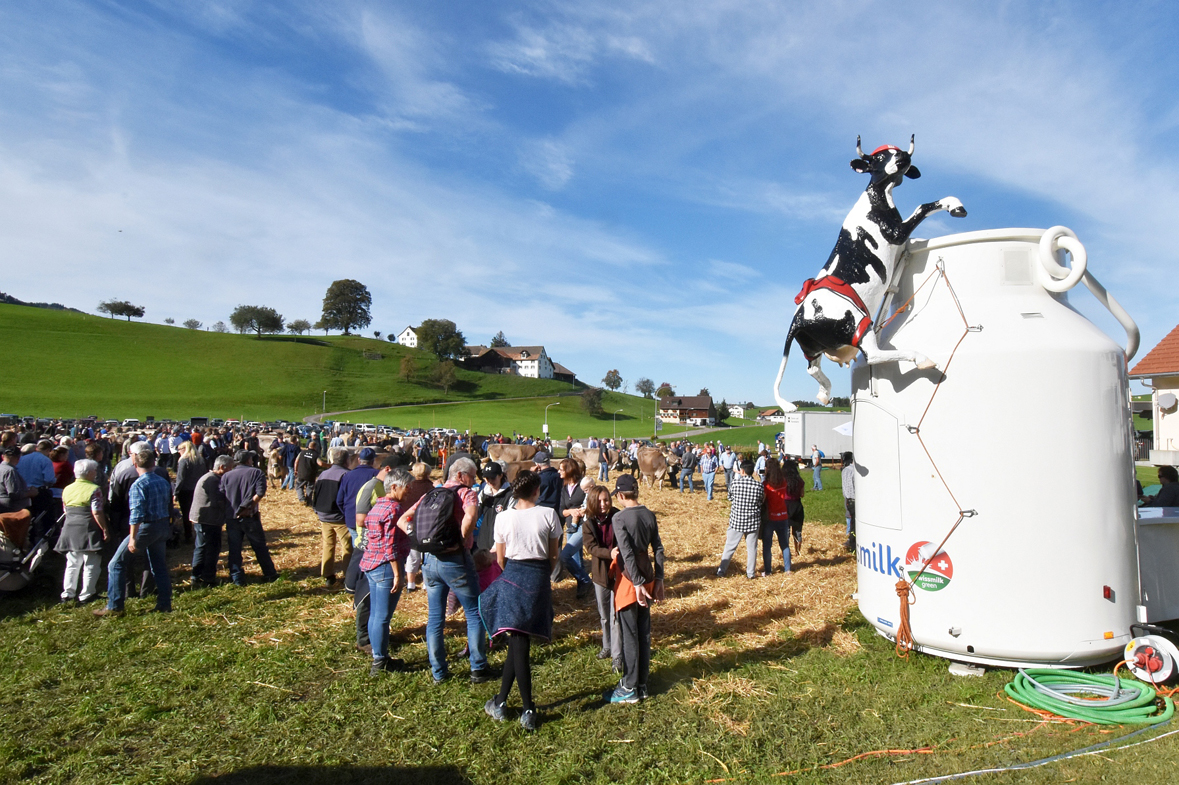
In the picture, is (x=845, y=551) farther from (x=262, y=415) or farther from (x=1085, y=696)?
(x=262, y=415)

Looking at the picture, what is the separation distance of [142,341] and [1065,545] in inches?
4263

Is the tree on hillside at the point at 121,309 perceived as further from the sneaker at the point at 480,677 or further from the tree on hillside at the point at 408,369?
the sneaker at the point at 480,677

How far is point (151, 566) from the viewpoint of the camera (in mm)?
7293

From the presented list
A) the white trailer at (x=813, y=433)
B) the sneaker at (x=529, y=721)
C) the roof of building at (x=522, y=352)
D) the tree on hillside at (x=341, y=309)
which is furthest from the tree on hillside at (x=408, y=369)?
the sneaker at (x=529, y=721)

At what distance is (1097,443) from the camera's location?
4.95 meters

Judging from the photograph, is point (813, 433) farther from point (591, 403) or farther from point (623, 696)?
point (591, 403)

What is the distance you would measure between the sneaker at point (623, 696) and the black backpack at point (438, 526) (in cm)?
174

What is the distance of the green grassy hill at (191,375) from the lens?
64.9 m

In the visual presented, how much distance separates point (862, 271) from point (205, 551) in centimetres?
861

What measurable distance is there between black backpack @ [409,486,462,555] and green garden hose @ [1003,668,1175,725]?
4.56 m

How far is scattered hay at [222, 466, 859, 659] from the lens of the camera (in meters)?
6.75

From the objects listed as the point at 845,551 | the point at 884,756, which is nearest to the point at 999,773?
the point at 884,756

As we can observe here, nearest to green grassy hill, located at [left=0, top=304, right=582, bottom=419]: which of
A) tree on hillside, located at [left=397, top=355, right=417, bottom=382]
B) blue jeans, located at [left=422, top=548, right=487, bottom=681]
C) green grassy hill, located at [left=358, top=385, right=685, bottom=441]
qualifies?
tree on hillside, located at [left=397, top=355, right=417, bottom=382]

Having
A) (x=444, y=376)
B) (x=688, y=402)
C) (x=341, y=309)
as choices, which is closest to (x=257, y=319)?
(x=341, y=309)
